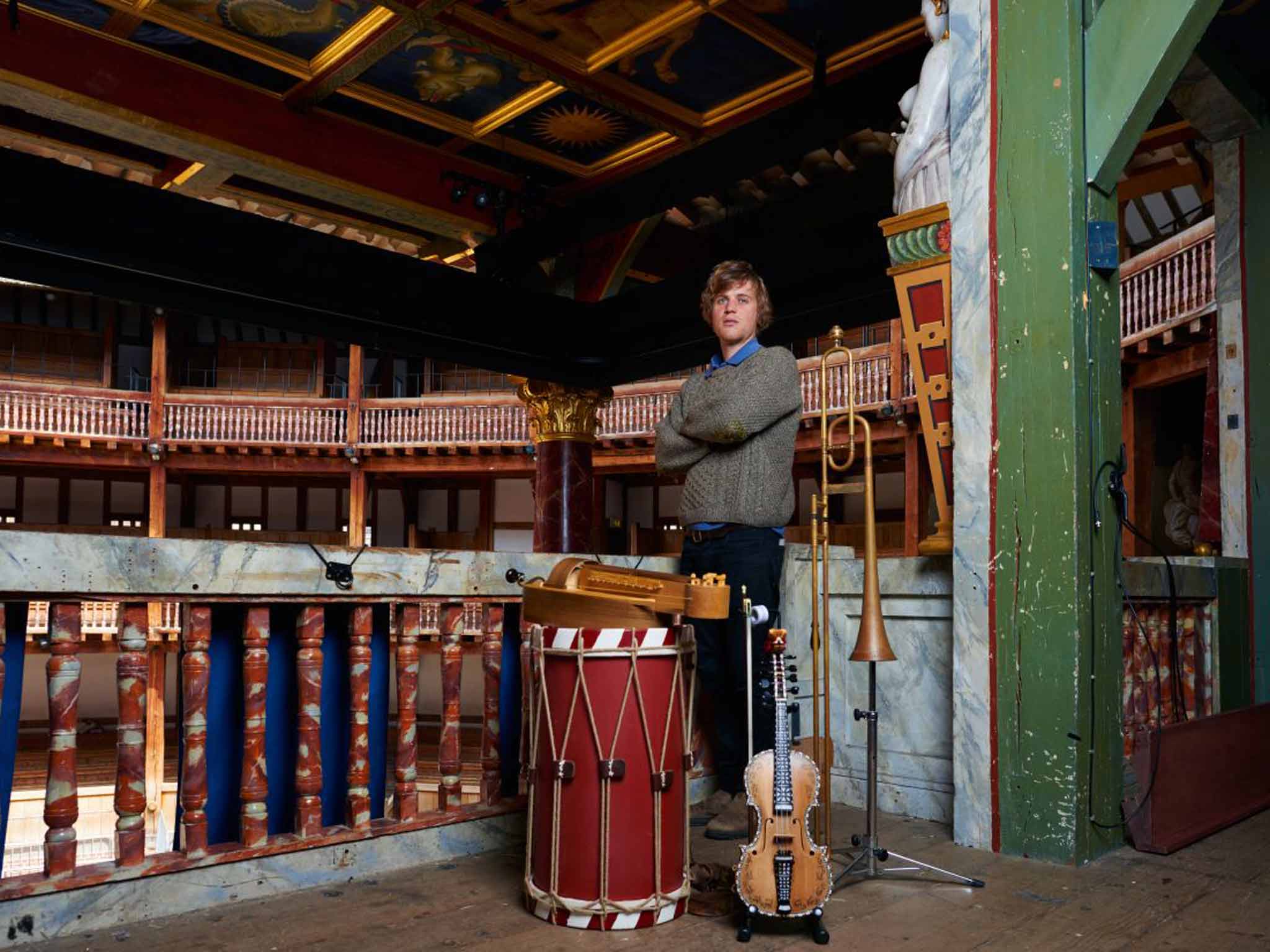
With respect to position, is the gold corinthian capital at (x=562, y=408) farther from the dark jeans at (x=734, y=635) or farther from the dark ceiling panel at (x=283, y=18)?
the dark jeans at (x=734, y=635)

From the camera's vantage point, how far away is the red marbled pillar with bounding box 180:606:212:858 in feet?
7.75

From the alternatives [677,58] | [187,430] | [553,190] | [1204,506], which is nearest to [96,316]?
[187,430]

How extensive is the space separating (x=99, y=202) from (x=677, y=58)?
3.23 metres

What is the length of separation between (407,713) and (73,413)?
56.2ft

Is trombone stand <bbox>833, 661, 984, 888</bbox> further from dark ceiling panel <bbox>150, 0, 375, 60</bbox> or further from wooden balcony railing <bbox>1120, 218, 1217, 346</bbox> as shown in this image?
wooden balcony railing <bbox>1120, 218, 1217, 346</bbox>

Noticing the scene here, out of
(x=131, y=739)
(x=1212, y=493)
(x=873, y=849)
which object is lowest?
(x=873, y=849)

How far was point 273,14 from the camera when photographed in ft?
17.6

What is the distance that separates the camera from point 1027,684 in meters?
2.84

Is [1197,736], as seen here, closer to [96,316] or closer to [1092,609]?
[1092,609]

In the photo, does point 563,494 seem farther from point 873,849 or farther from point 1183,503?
point 1183,503

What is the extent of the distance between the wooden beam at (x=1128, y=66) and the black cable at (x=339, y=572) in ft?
7.71

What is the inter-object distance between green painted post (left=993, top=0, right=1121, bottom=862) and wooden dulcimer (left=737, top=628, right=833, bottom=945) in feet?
3.01

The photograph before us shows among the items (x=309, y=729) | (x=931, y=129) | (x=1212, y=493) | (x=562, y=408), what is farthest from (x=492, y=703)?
(x=562, y=408)

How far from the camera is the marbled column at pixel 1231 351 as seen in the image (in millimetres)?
4762
